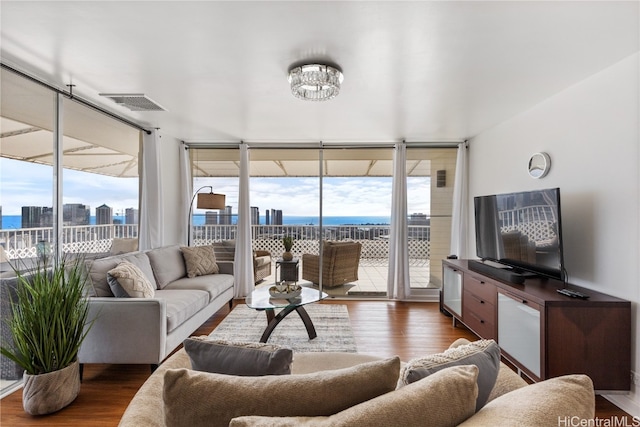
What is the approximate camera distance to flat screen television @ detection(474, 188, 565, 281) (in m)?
2.55

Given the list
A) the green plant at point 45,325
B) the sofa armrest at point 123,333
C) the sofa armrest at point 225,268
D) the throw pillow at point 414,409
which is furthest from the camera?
the sofa armrest at point 225,268

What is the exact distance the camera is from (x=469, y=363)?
1.07m

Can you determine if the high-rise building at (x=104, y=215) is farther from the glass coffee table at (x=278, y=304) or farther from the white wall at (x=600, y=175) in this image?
the white wall at (x=600, y=175)

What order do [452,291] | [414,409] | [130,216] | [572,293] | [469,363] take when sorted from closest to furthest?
1. [414,409]
2. [469,363]
3. [572,293]
4. [452,291]
5. [130,216]

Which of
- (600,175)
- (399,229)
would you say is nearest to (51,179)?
(399,229)

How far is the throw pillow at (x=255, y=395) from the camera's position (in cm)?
85

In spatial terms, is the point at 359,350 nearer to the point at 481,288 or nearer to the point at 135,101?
the point at 481,288

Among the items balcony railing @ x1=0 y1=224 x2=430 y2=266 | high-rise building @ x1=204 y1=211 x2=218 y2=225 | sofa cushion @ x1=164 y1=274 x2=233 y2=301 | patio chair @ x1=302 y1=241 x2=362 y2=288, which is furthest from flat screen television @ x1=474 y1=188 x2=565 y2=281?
high-rise building @ x1=204 y1=211 x2=218 y2=225

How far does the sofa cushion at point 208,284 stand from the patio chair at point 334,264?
137cm

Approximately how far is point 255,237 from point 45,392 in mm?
3506

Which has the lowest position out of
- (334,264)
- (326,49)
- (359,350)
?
(359,350)

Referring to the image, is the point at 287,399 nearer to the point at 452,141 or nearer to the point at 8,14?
the point at 8,14

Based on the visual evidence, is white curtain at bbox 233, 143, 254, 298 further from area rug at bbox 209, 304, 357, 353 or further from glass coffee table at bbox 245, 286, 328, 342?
glass coffee table at bbox 245, 286, 328, 342

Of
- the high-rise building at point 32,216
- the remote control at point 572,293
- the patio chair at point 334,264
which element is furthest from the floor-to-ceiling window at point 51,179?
the remote control at point 572,293
